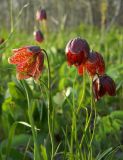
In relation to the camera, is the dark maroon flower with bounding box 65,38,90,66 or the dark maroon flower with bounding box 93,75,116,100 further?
the dark maroon flower with bounding box 93,75,116,100

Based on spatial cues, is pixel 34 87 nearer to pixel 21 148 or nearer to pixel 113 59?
pixel 21 148

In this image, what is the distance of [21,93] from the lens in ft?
6.40

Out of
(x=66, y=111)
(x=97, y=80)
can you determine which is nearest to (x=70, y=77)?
(x=66, y=111)

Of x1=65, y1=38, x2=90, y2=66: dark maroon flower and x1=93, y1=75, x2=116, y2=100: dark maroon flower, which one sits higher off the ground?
x1=65, y1=38, x2=90, y2=66: dark maroon flower

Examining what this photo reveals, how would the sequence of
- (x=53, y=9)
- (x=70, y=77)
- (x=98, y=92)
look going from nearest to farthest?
(x=98, y=92) → (x=70, y=77) → (x=53, y=9)

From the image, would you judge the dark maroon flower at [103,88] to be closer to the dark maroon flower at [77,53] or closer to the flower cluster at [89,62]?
the flower cluster at [89,62]

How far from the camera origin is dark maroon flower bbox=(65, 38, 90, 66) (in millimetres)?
1186

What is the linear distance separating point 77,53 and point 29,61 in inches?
5.3

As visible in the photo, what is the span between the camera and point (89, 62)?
125cm

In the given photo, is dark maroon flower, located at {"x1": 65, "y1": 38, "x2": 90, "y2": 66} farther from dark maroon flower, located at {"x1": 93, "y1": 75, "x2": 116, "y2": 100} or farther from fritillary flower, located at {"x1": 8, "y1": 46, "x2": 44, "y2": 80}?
dark maroon flower, located at {"x1": 93, "y1": 75, "x2": 116, "y2": 100}

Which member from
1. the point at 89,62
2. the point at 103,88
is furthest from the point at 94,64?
the point at 103,88

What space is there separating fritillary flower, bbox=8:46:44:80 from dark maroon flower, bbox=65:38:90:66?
0.27 feet

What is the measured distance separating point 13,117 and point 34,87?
1.32 ft

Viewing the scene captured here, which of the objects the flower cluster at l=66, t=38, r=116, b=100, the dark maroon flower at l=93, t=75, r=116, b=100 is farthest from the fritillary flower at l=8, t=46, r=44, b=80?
the dark maroon flower at l=93, t=75, r=116, b=100
